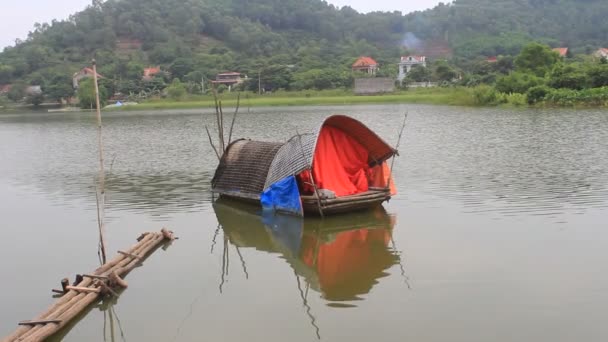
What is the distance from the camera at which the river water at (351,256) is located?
6453 millimetres

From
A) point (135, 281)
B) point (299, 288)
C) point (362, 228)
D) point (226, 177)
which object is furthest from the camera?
point (226, 177)

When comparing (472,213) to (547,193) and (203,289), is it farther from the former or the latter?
(203,289)

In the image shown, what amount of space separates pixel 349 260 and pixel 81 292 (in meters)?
3.64

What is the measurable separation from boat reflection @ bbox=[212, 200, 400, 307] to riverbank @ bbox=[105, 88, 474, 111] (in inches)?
1235

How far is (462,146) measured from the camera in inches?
746

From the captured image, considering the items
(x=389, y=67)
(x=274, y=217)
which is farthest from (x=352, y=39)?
(x=274, y=217)

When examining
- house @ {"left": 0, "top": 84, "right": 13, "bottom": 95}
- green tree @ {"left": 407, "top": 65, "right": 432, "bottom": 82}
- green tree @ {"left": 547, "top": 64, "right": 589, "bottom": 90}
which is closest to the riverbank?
green tree @ {"left": 407, "top": 65, "right": 432, "bottom": 82}

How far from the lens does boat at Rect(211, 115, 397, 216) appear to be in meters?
10.7

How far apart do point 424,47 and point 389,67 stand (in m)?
40.0

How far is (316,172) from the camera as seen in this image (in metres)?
11.2

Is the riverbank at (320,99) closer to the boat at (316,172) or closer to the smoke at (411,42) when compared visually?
the boat at (316,172)

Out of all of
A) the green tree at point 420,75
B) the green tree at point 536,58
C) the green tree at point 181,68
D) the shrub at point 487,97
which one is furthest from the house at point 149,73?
the shrub at point 487,97

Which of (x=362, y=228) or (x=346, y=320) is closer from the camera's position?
(x=346, y=320)

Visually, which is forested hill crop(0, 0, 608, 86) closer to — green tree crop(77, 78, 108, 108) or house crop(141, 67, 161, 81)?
house crop(141, 67, 161, 81)
